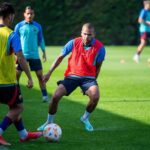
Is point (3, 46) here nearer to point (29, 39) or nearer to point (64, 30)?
point (29, 39)

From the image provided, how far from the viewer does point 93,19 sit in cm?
4106

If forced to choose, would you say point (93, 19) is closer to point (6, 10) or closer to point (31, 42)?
point (31, 42)

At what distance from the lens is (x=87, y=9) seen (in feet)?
135

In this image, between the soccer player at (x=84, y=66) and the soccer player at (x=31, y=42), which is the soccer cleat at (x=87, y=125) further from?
the soccer player at (x=31, y=42)

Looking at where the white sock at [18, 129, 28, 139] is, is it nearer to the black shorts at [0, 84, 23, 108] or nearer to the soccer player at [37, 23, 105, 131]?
the black shorts at [0, 84, 23, 108]

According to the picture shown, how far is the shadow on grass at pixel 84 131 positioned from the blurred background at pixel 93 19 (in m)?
27.1

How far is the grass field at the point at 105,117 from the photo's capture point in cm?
927

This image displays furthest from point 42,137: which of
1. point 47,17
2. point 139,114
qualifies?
point 47,17

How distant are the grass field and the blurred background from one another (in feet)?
68.4

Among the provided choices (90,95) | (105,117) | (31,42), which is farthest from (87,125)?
(31,42)

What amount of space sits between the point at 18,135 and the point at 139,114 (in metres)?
3.15

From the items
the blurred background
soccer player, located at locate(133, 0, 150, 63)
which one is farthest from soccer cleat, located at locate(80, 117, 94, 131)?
the blurred background

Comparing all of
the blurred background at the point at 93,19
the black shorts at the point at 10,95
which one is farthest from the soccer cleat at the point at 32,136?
the blurred background at the point at 93,19

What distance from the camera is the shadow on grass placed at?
29.9 feet
